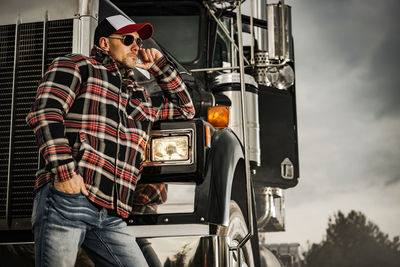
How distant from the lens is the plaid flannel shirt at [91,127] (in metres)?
2.30

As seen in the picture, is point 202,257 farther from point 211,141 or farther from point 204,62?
point 204,62

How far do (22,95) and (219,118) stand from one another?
1.18 meters

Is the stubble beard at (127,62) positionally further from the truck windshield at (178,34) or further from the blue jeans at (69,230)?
the truck windshield at (178,34)

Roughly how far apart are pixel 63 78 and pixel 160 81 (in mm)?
739

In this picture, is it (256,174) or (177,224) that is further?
(256,174)

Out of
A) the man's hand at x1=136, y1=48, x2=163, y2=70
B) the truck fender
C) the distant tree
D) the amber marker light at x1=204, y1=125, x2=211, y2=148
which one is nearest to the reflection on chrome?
the truck fender

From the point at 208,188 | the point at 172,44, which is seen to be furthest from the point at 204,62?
the point at 208,188

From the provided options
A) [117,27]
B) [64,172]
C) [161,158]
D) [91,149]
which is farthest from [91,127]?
[161,158]

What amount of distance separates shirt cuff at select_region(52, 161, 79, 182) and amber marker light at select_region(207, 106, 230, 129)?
1425 millimetres

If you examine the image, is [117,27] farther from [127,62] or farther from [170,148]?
[170,148]

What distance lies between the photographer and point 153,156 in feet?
10.1

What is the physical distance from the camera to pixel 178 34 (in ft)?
16.8

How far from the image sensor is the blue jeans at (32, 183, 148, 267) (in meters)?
2.30

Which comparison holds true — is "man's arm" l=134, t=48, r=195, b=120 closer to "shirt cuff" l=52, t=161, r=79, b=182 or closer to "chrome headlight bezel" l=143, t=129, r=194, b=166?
"chrome headlight bezel" l=143, t=129, r=194, b=166
